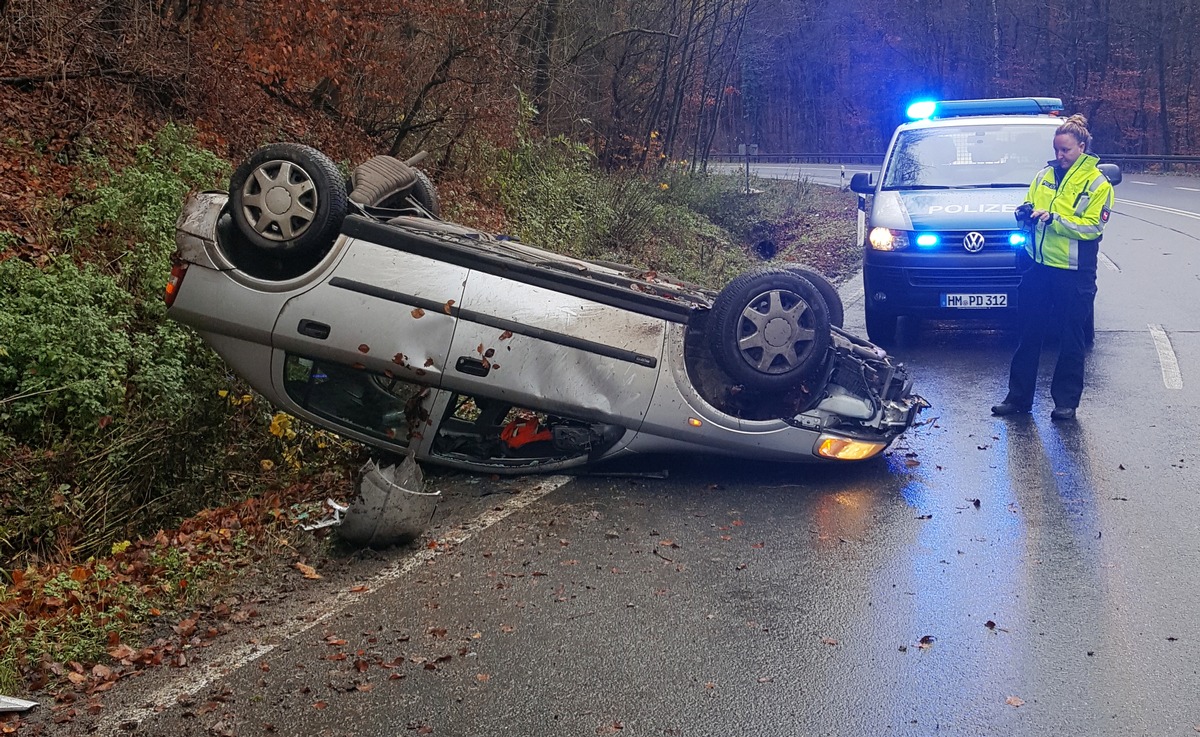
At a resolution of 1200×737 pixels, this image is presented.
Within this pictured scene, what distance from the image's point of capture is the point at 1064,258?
780cm

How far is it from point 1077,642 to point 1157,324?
24.9ft

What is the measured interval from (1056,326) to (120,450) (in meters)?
6.23

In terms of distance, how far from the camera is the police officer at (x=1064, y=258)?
773 cm

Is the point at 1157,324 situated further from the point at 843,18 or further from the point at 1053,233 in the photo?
the point at 843,18

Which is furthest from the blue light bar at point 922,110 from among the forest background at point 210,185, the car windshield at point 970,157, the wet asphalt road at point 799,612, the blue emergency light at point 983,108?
the wet asphalt road at point 799,612

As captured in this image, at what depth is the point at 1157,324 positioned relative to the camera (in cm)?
1102

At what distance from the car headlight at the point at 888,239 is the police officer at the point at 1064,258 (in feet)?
7.37

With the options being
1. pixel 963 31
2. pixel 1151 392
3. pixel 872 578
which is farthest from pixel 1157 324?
pixel 963 31

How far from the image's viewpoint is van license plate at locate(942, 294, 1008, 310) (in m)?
9.93

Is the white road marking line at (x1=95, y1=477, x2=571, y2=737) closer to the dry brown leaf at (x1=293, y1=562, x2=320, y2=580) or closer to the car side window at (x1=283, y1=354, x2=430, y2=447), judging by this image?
the dry brown leaf at (x1=293, y1=562, x2=320, y2=580)

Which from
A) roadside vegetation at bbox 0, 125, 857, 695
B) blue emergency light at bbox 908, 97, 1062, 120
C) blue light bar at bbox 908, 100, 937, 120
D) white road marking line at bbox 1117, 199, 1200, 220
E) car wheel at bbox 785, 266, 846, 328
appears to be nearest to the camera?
roadside vegetation at bbox 0, 125, 857, 695

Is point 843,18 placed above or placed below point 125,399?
above

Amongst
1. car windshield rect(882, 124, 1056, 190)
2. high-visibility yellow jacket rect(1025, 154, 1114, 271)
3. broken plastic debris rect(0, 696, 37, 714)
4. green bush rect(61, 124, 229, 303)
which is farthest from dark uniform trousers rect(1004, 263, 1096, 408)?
broken plastic debris rect(0, 696, 37, 714)

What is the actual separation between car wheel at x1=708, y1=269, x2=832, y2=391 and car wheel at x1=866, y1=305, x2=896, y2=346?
166 inches
